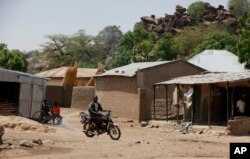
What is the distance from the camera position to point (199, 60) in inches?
1737

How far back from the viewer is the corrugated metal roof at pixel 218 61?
42.0 m

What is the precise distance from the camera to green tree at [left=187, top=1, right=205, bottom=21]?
7994 cm

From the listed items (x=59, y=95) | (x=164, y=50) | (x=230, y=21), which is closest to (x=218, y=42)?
(x=164, y=50)

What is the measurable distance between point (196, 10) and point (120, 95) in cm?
5257

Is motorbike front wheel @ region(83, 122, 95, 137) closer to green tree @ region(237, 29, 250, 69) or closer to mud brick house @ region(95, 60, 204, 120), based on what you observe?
mud brick house @ region(95, 60, 204, 120)

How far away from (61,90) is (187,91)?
18.4 meters

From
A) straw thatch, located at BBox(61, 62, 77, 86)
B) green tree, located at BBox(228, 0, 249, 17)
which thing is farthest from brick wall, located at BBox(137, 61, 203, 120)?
green tree, located at BBox(228, 0, 249, 17)

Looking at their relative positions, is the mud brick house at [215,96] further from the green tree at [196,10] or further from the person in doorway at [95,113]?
the green tree at [196,10]

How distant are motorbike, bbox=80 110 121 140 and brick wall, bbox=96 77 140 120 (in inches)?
477

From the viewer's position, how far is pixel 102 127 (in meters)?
17.0

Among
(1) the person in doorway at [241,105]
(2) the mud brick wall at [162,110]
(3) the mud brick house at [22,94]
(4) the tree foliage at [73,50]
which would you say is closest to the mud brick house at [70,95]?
(2) the mud brick wall at [162,110]

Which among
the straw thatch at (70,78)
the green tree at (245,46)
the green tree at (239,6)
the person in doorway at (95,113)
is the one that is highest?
the green tree at (239,6)

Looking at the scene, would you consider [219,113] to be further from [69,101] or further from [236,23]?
[236,23]

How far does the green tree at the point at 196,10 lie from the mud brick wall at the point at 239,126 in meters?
60.4
